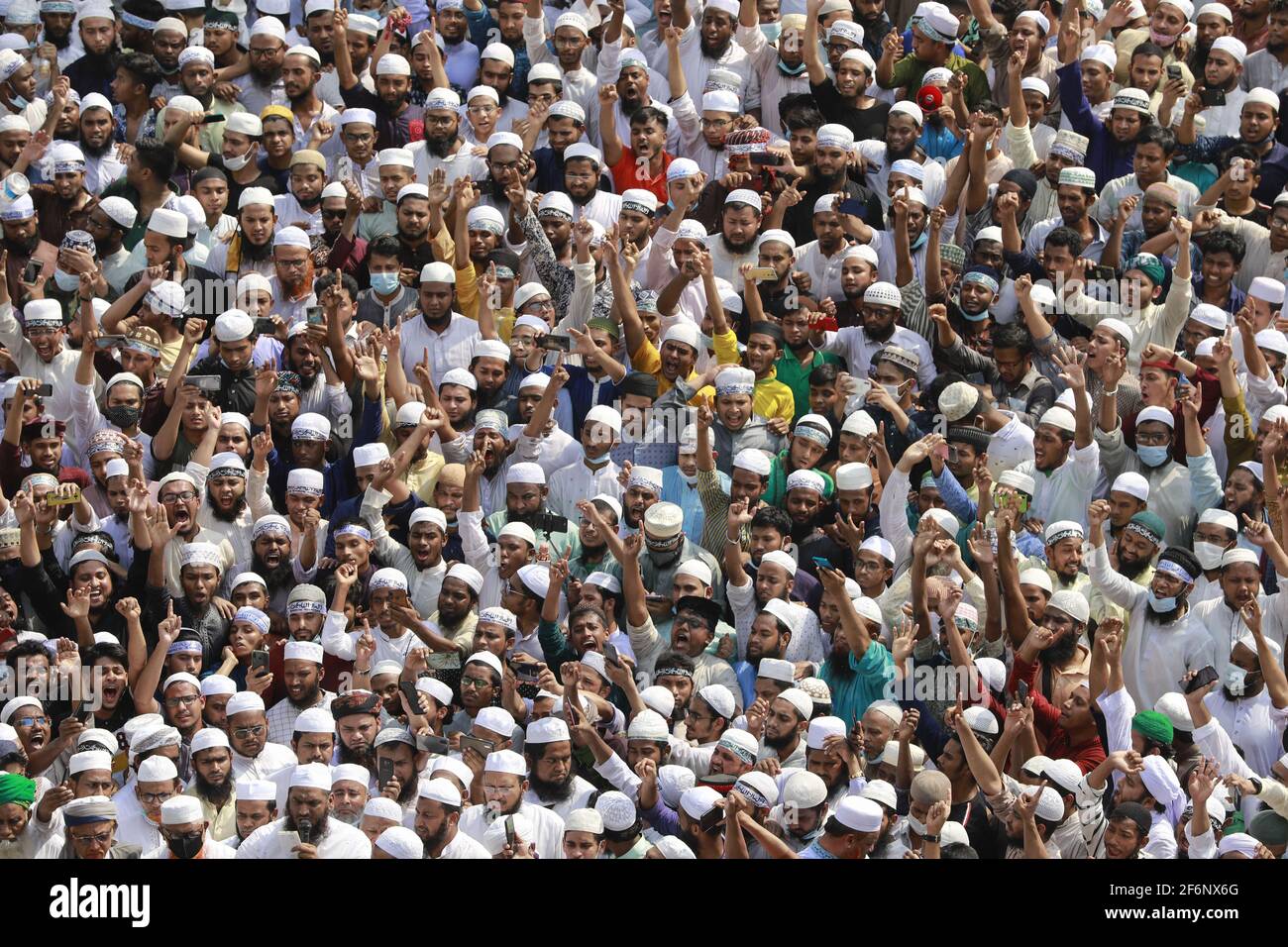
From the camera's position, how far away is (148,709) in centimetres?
1627

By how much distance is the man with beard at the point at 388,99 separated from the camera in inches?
789

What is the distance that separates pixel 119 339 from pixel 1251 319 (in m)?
6.98

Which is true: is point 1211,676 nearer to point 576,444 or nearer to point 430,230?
point 576,444

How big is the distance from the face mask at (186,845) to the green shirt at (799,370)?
16.4 feet

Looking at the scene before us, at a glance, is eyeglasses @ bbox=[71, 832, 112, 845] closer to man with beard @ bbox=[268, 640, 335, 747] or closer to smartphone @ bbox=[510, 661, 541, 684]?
man with beard @ bbox=[268, 640, 335, 747]

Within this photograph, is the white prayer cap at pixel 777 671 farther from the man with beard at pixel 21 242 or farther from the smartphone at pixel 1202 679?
the man with beard at pixel 21 242

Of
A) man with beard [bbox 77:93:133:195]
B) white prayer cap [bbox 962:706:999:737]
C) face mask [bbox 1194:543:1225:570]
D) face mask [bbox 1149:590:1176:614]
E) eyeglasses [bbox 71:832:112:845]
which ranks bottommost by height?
eyeglasses [bbox 71:832:112:845]

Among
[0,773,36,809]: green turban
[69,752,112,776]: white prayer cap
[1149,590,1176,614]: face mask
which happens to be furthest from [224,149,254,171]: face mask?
[1149,590,1176,614]: face mask

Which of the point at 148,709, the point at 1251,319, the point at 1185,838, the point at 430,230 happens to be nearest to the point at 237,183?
the point at 430,230

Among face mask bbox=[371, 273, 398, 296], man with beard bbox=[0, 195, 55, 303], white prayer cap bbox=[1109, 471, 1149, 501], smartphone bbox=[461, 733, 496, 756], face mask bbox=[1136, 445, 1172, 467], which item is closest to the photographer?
smartphone bbox=[461, 733, 496, 756]

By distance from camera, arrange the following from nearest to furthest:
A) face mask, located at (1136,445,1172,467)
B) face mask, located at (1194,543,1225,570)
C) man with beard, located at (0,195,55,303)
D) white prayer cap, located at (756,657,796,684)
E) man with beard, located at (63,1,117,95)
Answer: white prayer cap, located at (756,657,796,684) < face mask, located at (1194,543,1225,570) < face mask, located at (1136,445,1172,467) < man with beard, located at (0,195,55,303) < man with beard, located at (63,1,117,95)

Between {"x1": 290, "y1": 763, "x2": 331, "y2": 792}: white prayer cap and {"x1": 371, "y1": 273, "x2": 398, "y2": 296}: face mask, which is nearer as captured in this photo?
{"x1": 290, "y1": 763, "x2": 331, "y2": 792}: white prayer cap

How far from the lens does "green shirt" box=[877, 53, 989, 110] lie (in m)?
20.1

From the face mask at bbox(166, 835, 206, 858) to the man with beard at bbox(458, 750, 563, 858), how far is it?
135cm
